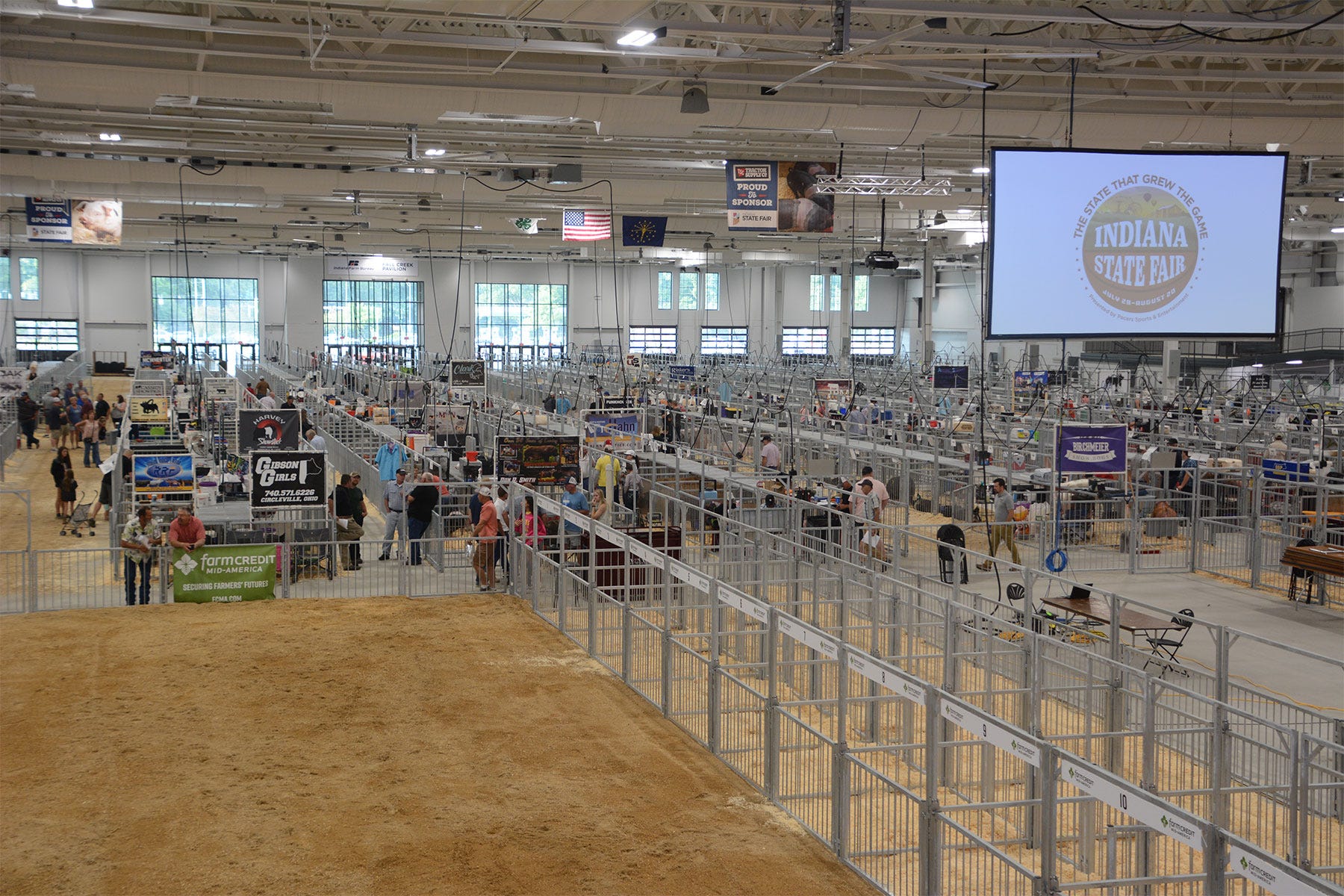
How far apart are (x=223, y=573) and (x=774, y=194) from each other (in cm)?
1104

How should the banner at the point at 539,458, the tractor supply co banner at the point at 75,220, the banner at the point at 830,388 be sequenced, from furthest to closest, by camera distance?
the banner at the point at 830,388 → the tractor supply co banner at the point at 75,220 → the banner at the point at 539,458

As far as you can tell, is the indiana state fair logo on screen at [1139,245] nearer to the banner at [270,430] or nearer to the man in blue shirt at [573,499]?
the man in blue shirt at [573,499]

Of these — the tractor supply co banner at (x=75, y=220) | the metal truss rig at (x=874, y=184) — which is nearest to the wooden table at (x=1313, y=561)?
the metal truss rig at (x=874, y=184)

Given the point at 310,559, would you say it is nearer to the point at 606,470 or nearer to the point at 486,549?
the point at 486,549

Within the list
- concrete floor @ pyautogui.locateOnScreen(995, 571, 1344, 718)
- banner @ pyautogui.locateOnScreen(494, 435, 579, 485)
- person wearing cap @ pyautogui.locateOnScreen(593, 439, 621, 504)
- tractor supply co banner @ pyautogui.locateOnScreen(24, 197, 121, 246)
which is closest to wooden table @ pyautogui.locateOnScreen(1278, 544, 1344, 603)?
concrete floor @ pyautogui.locateOnScreen(995, 571, 1344, 718)

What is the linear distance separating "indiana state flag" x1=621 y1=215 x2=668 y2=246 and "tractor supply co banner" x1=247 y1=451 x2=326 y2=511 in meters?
14.6

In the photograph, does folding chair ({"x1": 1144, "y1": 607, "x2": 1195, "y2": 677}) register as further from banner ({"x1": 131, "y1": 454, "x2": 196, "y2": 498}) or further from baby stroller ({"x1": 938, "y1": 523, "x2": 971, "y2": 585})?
banner ({"x1": 131, "y1": 454, "x2": 196, "y2": 498})

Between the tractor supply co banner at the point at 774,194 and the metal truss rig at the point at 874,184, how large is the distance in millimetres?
250

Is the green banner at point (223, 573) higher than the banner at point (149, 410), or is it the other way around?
the banner at point (149, 410)

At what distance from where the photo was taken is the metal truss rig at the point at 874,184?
21.4 meters

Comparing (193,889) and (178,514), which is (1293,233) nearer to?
(178,514)

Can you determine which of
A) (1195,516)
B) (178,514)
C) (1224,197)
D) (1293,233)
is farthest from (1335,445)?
(178,514)

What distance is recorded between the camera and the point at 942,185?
72.9 ft

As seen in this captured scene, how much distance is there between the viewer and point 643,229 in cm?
3109
